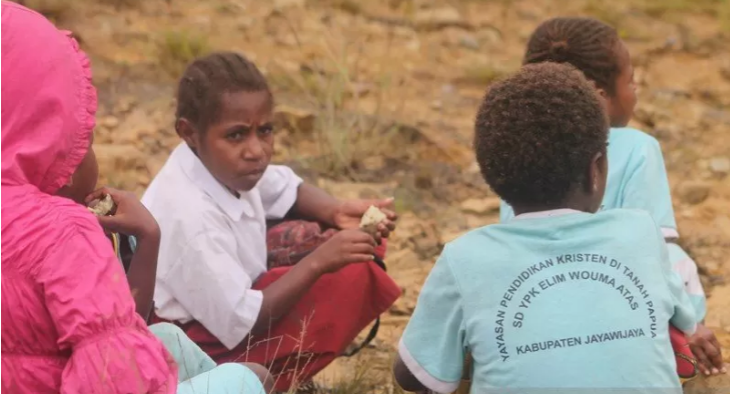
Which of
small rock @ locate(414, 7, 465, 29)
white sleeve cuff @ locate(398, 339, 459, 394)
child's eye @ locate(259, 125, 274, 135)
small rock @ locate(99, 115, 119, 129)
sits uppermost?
child's eye @ locate(259, 125, 274, 135)

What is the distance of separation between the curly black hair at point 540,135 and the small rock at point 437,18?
4.62 metres

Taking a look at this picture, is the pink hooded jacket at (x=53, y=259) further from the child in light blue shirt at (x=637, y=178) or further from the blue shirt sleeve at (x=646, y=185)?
the blue shirt sleeve at (x=646, y=185)

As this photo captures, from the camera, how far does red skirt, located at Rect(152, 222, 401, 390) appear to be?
11.0 ft

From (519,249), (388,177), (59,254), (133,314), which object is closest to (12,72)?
(59,254)

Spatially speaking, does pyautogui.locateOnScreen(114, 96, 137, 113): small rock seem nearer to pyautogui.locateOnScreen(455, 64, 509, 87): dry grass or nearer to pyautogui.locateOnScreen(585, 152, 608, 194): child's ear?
pyautogui.locateOnScreen(455, 64, 509, 87): dry grass

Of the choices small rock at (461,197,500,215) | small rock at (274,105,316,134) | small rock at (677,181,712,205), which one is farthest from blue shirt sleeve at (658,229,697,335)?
small rock at (274,105,316,134)

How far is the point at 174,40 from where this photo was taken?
617cm

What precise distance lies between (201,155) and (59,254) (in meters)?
1.28

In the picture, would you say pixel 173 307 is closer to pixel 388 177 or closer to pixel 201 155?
pixel 201 155

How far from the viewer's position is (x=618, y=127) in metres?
3.59

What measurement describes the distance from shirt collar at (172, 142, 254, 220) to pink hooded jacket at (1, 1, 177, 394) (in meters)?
1.04

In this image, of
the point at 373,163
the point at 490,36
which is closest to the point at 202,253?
the point at 373,163

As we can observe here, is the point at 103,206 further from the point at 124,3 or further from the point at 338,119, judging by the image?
the point at 124,3

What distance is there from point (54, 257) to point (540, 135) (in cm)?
110
